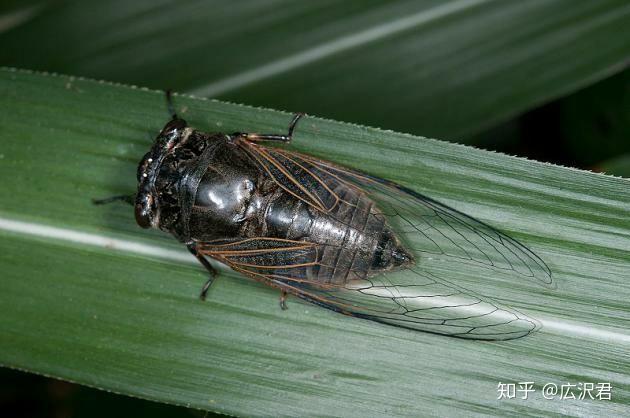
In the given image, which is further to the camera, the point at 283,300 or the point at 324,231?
the point at 283,300

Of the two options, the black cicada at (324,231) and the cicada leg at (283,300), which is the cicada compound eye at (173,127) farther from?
the cicada leg at (283,300)

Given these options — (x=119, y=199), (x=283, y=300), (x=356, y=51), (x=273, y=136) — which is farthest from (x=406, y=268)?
(x=119, y=199)

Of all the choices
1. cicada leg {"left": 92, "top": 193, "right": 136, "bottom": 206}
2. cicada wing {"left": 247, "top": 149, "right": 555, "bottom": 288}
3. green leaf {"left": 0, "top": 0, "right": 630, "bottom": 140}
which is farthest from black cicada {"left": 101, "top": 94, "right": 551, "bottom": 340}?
green leaf {"left": 0, "top": 0, "right": 630, "bottom": 140}

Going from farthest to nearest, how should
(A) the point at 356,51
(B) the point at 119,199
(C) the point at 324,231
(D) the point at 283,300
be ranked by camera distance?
(A) the point at 356,51 < (B) the point at 119,199 < (D) the point at 283,300 < (C) the point at 324,231

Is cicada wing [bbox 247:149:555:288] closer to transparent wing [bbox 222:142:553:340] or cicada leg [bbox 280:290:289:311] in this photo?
transparent wing [bbox 222:142:553:340]

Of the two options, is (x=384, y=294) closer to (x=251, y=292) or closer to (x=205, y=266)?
(x=251, y=292)

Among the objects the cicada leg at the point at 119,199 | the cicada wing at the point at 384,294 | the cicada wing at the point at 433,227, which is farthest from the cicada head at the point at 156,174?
the cicada wing at the point at 433,227
